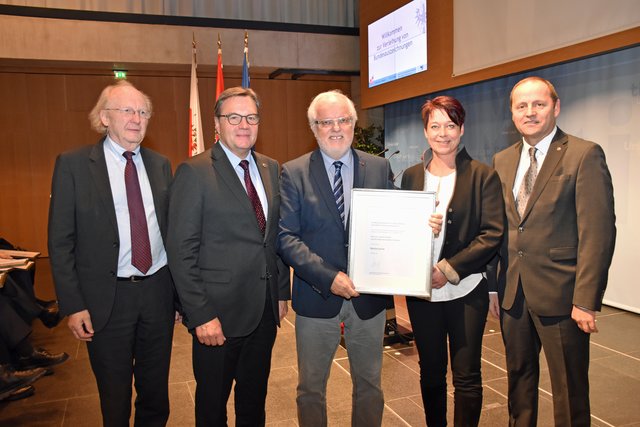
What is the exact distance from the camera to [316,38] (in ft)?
28.6

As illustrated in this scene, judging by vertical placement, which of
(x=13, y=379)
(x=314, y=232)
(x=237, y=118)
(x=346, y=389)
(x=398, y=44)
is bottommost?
(x=346, y=389)

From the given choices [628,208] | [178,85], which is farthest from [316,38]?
[628,208]

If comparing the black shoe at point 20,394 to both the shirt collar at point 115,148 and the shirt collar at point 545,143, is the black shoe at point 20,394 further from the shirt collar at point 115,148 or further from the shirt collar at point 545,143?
the shirt collar at point 545,143

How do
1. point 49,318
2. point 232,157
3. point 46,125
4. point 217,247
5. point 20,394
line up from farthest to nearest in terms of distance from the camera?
point 46,125
point 49,318
point 20,394
point 232,157
point 217,247

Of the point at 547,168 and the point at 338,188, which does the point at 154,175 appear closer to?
the point at 338,188

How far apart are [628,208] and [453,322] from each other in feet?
11.7

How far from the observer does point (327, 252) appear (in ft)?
6.95

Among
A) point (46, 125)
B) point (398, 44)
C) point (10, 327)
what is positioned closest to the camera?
point (10, 327)

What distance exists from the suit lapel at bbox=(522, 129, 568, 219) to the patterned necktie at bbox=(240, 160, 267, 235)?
3.63 ft

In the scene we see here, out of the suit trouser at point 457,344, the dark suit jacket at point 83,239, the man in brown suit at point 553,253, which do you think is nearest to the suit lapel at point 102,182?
the dark suit jacket at point 83,239

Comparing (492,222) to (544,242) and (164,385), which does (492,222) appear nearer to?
(544,242)

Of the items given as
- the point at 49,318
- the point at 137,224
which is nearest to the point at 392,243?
the point at 137,224

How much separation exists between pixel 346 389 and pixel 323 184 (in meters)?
1.80

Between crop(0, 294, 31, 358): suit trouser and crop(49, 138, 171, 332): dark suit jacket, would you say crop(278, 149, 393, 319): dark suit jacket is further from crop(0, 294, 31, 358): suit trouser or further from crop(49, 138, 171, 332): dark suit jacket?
crop(0, 294, 31, 358): suit trouser
